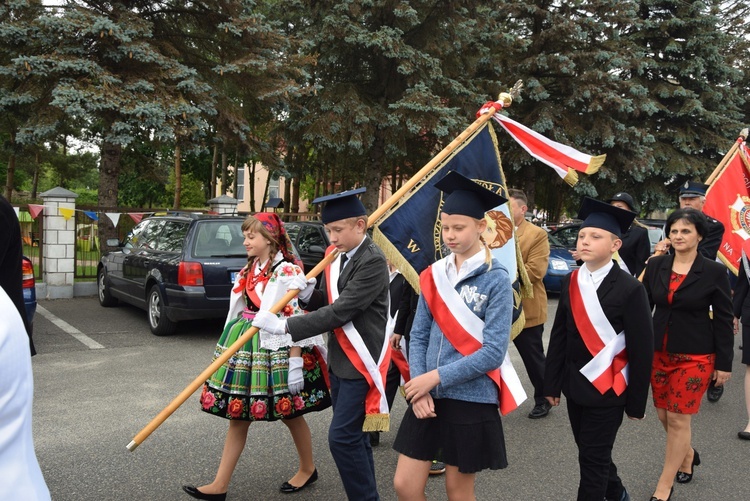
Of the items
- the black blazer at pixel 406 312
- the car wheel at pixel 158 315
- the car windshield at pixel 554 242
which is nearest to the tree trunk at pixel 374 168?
the car windshield at pixel 554 242

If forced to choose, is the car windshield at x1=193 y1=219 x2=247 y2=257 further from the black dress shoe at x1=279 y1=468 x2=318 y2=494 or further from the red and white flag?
the black dress shoe at x1=279 y1=468 x2=318 y2=494

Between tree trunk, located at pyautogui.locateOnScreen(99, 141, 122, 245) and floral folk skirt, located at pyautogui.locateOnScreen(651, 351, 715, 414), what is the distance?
11864 millimetres

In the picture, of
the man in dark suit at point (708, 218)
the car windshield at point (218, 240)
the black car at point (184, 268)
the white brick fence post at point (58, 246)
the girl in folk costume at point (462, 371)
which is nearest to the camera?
the girl in folk costume at point (462, 371)

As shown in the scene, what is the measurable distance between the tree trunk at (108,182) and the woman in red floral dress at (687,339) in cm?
1184

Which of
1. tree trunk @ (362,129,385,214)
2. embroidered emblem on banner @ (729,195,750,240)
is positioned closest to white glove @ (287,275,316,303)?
embroidered emblem on banner @ (729,195,750,240)

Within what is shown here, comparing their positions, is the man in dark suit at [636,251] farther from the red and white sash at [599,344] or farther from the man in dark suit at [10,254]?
the man in dark suit at [10,254]

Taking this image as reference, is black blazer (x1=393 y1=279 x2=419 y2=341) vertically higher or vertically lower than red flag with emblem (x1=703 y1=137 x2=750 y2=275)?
lower

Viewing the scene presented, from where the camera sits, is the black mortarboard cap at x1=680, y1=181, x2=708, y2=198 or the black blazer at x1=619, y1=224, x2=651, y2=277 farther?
the black blazer at x1=619, y1=224, x2=651, y2=277

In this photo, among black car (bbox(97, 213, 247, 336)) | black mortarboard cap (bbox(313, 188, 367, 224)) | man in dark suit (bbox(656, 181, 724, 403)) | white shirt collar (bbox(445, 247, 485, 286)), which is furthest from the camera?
black car (bbox(97, 213, 247, 336))

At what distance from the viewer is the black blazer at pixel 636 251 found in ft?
21.3

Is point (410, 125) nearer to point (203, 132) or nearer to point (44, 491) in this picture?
point (203, 132)

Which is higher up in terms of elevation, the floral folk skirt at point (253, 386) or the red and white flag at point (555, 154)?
the red and white flag at point (555, 154)

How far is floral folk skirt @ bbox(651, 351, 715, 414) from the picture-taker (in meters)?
3.97

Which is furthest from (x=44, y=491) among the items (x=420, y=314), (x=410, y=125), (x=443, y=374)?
(x=410, y=125)
